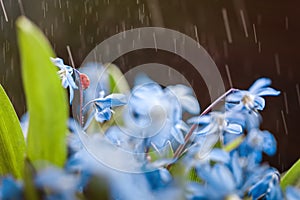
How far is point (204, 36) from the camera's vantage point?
6.97 ft

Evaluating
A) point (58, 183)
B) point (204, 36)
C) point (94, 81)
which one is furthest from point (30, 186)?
point (204, 36)

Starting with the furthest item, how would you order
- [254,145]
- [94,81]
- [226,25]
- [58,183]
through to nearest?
1. [226,25]
2. [94,81]
3. [254,145]
4. [58,183]

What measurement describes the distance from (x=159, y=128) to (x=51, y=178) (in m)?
0.14

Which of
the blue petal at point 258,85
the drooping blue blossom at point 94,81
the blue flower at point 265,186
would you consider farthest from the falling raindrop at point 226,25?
the blue flower at point 265,186

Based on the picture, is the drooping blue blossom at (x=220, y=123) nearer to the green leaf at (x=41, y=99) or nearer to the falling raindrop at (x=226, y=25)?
the green leaf at (x=41, y=99)

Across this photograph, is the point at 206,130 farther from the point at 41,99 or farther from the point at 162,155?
the point at 41,99

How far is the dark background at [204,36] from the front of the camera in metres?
2.06

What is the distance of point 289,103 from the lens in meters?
2.06

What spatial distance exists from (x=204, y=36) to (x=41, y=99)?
6.06 feet

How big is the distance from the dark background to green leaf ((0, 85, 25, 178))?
5.31ft

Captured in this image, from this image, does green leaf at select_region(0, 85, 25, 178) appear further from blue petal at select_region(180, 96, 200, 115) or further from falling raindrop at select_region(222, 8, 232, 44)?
falling raindrop at select_region(222, 8, 232, 44)

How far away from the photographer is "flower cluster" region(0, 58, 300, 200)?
29 cm

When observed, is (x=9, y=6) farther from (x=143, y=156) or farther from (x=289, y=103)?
(x=143, y=156)

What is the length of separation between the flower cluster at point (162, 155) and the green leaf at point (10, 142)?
4 cm
